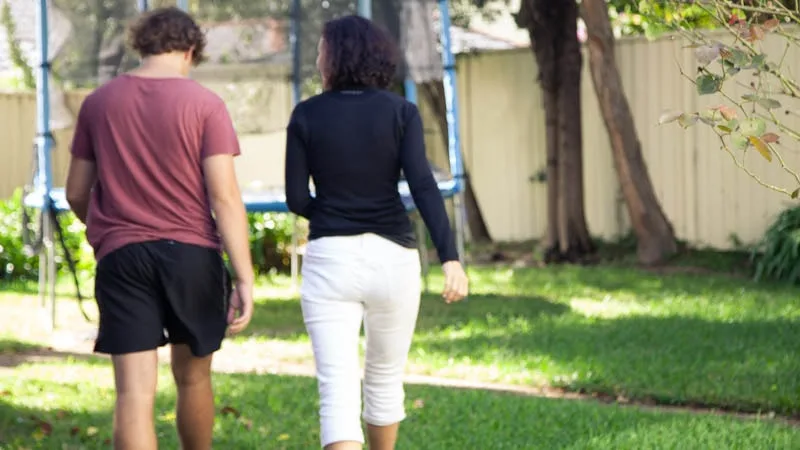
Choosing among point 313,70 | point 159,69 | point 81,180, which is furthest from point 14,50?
point 159,69

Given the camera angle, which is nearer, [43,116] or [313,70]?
[43,116]

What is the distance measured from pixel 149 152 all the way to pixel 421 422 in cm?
239

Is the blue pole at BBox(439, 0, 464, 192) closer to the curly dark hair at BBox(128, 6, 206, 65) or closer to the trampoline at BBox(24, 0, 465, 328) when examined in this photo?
the trampoline at BBox(24, 0, 465, 328)

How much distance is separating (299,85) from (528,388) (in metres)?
5.19

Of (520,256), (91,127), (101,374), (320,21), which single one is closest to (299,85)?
(320,21)

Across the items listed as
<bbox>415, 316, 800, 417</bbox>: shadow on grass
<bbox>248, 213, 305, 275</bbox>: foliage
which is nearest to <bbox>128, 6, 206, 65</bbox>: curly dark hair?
<bbox>415, 316, 800, 417</bbox>: shadow on grass

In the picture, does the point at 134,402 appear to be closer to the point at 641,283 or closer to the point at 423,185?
the point at 423,185

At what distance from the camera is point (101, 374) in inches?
307

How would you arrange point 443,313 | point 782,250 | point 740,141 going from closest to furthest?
point 740,141 → point 443,313 → point 782,250

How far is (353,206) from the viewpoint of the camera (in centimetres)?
449

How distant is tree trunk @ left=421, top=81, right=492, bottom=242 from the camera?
15.6 meters

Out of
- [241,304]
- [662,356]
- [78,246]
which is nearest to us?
[241,304]

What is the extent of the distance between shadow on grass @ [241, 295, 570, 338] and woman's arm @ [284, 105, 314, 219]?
4996 mm

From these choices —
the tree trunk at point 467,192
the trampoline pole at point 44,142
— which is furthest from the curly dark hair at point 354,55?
the tree trunk at point 467,192
